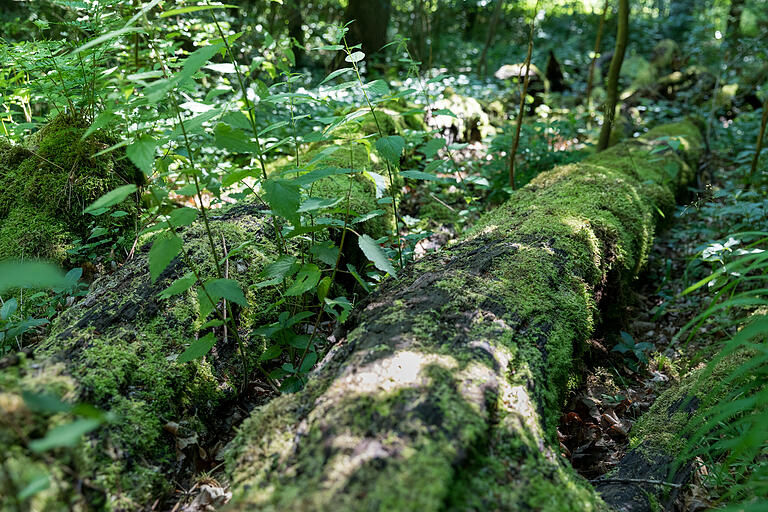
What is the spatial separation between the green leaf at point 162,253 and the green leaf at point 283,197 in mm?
390

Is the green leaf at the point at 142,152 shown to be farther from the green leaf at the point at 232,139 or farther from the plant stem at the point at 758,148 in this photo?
the plant stem at the point at 758,148

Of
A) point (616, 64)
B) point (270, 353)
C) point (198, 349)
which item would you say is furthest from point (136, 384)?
point (616, 64)

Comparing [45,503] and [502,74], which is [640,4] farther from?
[45,503]

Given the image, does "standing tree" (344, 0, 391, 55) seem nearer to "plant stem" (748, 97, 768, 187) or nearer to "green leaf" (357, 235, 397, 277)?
"plant stem" (748, 97, 768, 187)

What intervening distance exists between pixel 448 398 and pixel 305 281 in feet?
2.91

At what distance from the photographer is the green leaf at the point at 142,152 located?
155cm

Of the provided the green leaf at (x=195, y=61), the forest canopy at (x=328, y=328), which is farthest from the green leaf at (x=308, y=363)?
the green leaf at (x=195, y=61)

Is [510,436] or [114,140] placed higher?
[114,140]

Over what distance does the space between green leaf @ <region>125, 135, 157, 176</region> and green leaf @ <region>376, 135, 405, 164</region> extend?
1.05 meters

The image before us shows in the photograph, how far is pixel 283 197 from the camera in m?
1.87

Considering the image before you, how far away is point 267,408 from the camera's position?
167cm

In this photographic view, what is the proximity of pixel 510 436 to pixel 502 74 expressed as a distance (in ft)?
33.7

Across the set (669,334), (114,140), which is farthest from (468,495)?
(114,140)

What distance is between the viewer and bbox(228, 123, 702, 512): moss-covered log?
1259 millimetres
